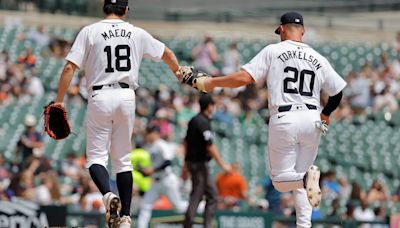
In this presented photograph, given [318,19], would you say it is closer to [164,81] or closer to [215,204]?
[164,81]

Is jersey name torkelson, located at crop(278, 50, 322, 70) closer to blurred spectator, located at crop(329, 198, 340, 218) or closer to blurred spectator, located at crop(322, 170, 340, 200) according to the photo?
blurred spectator, located at crop(329, 198, 340, 218)

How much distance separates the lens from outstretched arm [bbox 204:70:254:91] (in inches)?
387

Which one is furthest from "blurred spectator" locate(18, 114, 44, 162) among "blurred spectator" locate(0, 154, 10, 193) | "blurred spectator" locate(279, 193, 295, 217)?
"blurred spectator" locate(279, 193, 295, 217)

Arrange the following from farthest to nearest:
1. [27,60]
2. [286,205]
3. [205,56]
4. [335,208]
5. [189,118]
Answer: [205,56] → [27,60] → [189,118] → [335,208] → [286,205]

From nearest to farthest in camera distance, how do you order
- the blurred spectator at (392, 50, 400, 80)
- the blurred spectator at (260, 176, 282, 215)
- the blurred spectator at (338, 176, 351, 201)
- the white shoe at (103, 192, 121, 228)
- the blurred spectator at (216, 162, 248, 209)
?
the white shoe at (103, 192, 121, 228)
the blurred spectator at (260, 176, 282, 215)
the blurred spectator at (216, 162, 248, 209)
the blurred spectator at (338, 176, 351, 201)
the blurred spectator at (392, 50, 400, 80)

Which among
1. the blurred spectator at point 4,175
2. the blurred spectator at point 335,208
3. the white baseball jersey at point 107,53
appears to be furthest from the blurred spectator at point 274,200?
the white baseball jersey at point 107,53

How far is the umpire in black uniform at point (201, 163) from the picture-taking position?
533 inches

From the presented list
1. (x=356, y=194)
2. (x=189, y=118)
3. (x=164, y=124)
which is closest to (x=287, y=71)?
(x=356, y=194)

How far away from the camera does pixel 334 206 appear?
17391 mm

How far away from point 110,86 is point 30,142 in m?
9.01

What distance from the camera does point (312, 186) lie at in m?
9.57

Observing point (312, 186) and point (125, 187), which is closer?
point (312, 186)

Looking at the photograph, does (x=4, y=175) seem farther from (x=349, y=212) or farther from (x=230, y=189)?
(x=349, y=212)

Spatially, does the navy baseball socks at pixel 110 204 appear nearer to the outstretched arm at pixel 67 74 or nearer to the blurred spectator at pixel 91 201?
the outstretched arm at pixel 67 74
